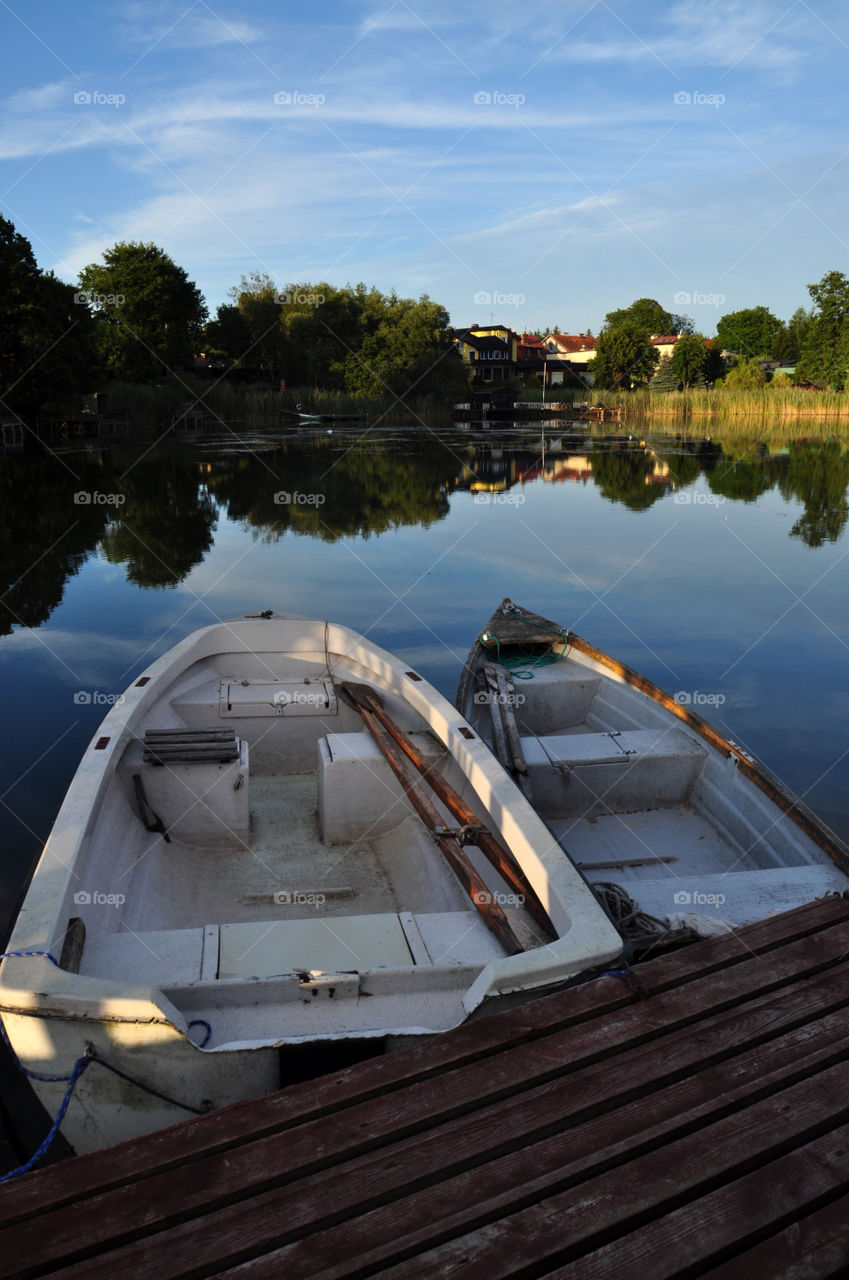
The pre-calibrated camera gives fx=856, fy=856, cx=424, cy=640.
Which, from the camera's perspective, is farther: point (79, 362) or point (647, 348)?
point (647, 348)

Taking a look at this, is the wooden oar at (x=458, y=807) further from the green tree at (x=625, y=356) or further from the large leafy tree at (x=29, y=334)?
the green tree at (x=625, y=356)

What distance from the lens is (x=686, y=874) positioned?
512cm

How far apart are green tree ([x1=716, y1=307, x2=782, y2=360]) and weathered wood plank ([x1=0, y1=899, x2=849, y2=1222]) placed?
87610 mm

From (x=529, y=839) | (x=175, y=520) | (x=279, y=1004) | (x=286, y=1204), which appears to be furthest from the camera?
(x=175, y=520)

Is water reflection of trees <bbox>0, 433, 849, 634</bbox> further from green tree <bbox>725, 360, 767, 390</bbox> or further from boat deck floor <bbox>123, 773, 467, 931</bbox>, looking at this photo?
green tree <bbox>725, 360, 767, 390</bbox>

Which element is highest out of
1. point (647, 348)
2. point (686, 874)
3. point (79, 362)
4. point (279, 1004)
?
point (647, 348)

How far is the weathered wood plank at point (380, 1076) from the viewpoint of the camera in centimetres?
226

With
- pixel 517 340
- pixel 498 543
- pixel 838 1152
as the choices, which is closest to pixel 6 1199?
pixel 838 1152

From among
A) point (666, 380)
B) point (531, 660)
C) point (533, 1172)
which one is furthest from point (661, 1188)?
point (666, 380)

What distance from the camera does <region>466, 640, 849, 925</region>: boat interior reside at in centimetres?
431

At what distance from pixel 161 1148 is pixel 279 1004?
839 millimetres

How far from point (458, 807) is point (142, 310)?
187 ft

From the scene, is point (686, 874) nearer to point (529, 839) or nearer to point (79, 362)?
point (529, 839)

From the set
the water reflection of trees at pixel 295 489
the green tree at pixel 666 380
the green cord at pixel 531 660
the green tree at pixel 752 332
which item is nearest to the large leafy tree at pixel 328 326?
the green tree at pixel 666 380
